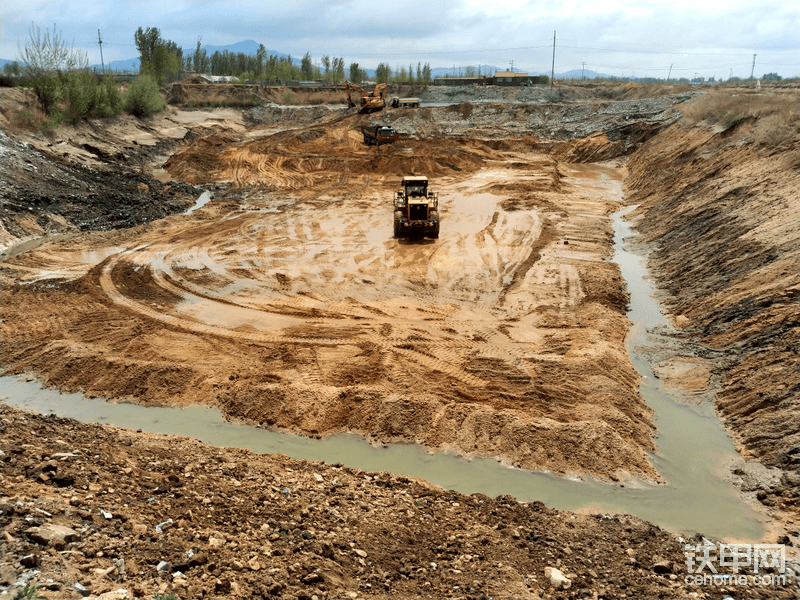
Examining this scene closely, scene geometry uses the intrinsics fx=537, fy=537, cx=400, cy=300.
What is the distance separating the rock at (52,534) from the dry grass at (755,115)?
23.8 meters

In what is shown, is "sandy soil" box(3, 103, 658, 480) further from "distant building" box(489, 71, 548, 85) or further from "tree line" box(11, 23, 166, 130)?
"distant building" box(489, 71, 548, 85)

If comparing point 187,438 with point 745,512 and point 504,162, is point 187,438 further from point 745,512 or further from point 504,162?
point 504,162

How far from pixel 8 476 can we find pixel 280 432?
4.35 meters

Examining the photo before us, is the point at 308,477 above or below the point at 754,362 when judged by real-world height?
below

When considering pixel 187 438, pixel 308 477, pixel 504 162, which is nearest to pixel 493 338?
pixel 308 477

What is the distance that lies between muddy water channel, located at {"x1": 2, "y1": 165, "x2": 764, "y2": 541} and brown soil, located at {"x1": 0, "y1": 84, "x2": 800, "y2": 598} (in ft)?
1.05

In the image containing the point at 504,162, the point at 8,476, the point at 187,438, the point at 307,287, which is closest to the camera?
the point at 8,476

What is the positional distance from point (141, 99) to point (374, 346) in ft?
125

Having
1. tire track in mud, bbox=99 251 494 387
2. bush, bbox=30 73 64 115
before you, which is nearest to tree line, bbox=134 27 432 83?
bush, bbox=30 73 64 115

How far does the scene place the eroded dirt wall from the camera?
971cm

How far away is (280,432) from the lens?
32.6 ft

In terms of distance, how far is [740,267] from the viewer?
46.1 ft

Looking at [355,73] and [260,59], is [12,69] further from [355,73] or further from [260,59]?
[355,73]

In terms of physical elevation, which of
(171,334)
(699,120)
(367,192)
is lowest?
(171,334)
